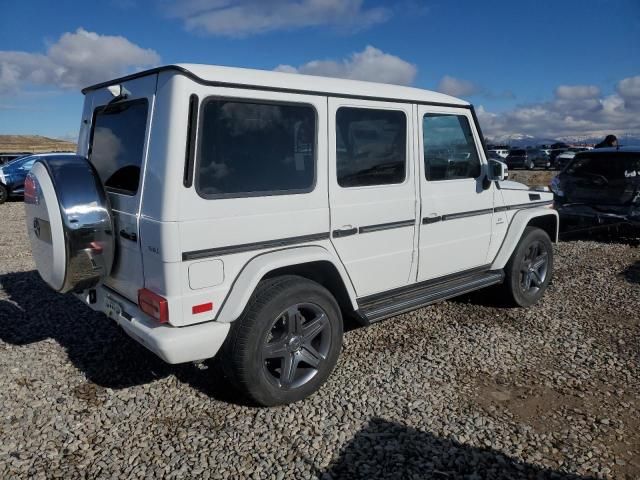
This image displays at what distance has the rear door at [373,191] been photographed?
3430mm

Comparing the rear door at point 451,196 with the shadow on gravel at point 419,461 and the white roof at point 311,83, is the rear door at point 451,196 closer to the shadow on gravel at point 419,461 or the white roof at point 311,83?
the white roof at point 311,83

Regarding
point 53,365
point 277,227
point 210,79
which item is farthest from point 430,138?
point 53,365

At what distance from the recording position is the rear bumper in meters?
2.74

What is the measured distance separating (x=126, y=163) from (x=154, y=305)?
977 millimetres

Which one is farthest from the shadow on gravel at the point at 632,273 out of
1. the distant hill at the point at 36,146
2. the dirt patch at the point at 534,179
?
the distant hill at the point at 36,146

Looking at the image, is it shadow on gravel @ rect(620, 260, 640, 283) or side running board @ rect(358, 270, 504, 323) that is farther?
shadow on gravel @ rect(620, 260, 640, 283)

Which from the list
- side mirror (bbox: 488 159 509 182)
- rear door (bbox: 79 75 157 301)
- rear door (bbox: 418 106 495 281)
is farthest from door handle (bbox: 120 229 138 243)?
side mirror (bbox: 488 159 509 182)

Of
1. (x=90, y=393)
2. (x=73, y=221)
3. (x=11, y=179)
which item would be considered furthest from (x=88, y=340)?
(x=11, y=179)

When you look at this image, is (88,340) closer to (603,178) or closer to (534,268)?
(534,268)

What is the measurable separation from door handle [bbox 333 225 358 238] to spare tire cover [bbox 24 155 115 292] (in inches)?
57.9

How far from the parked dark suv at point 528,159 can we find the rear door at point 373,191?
30252mm

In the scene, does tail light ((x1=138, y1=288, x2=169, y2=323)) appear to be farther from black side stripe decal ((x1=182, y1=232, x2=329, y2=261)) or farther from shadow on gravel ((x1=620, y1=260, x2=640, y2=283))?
shadow on gravel ((x1=620, y1=260, x2=640, y2=283))

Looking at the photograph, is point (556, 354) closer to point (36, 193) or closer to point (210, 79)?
point (210, 79)

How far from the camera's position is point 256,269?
297cm
